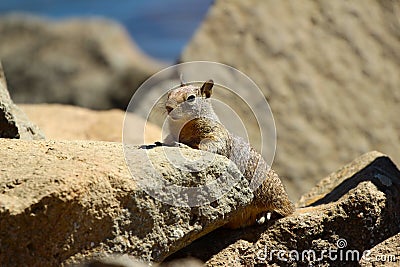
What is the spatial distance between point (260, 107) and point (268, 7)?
5.56ft

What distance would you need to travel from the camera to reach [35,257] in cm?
372

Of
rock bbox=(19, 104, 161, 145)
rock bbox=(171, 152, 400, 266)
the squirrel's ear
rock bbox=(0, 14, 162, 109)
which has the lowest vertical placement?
rock bbox=(171, 152, 400, 266)

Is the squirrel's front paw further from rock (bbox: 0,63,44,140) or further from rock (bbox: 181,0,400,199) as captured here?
rock (bbox: 181,0,400,199)

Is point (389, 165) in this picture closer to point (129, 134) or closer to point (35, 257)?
point (129, 134)

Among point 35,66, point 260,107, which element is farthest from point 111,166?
point 35,66

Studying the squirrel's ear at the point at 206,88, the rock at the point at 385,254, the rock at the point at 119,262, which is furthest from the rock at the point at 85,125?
the rock at the point at 119,262

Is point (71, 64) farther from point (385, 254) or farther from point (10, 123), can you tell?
point (385, 254)

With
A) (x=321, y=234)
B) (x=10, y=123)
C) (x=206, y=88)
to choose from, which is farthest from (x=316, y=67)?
(x=10, y=123)

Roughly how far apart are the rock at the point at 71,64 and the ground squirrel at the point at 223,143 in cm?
886

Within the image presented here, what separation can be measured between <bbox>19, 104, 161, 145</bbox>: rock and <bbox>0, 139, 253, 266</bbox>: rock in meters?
2.34

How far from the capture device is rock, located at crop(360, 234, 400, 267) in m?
4.86

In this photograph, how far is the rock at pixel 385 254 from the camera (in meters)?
4.86

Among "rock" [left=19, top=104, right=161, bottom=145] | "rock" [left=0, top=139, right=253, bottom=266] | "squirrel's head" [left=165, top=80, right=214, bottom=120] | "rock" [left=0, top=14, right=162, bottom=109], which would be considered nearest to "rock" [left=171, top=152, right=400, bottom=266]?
"rock" [left=0, top=139, right=253, bottom=266]

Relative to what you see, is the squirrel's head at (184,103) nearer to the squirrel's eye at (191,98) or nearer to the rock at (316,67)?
the squirrel's eye at (191,98)
